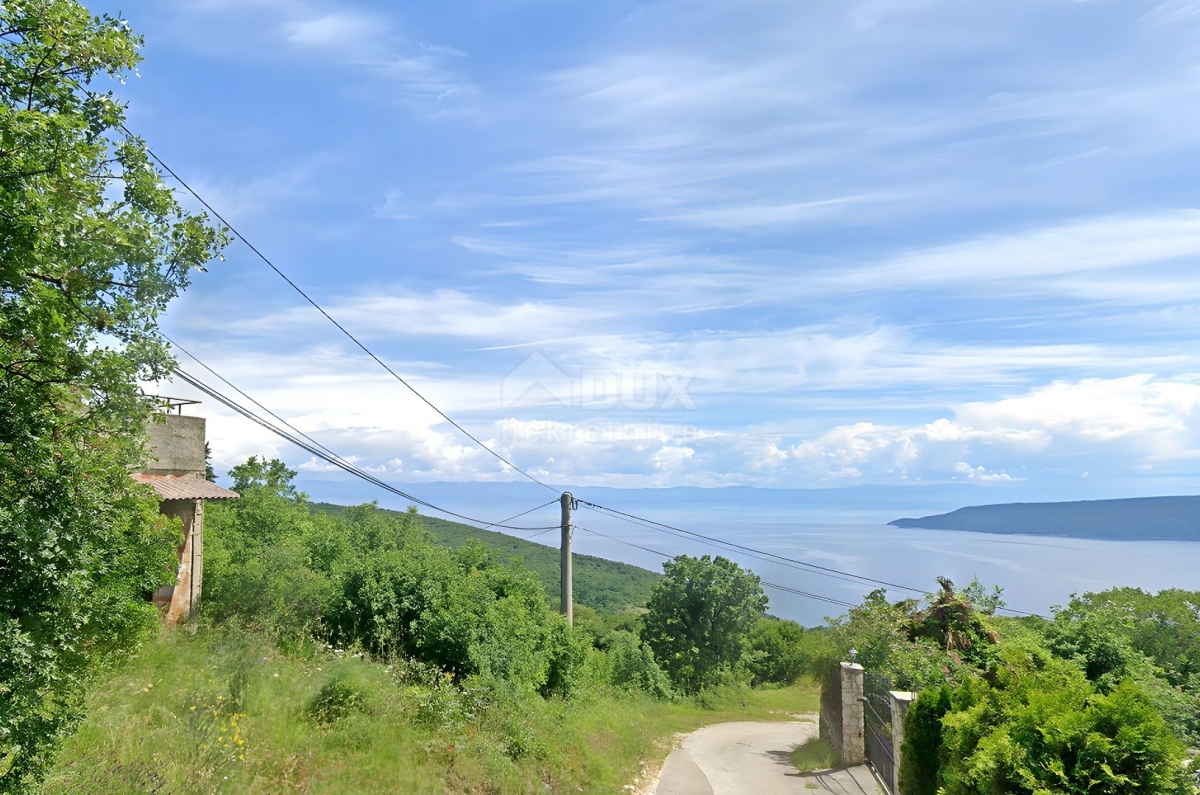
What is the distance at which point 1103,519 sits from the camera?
537 feet

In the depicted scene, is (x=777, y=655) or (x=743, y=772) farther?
(x=777, y=655)

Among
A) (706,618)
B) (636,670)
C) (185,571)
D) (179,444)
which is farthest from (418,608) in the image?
(706,618)

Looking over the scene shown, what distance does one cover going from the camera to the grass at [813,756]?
50.8ft

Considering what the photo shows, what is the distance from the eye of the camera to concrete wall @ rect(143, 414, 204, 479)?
1691cm

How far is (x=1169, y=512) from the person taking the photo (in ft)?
490

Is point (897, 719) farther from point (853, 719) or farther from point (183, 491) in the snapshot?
point (183, 491)

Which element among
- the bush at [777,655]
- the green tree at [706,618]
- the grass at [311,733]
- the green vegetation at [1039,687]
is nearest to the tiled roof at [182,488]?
the grass at [311,733]

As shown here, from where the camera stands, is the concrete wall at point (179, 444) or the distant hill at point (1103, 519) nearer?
the concrete wall at point (179, 444)

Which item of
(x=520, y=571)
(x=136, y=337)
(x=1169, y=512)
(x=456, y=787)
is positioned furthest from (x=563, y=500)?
(x=1169, y=512)

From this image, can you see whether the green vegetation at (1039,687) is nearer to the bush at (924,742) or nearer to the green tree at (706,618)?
the bush at (924,742)

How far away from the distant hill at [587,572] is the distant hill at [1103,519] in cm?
11086

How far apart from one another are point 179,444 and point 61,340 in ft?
45.6

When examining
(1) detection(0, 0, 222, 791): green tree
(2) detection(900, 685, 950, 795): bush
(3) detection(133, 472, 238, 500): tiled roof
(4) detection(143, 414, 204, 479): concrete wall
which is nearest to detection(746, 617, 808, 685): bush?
(3) detection(133, 472, 238, 500): tiled roof

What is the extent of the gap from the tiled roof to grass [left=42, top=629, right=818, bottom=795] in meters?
3.08
